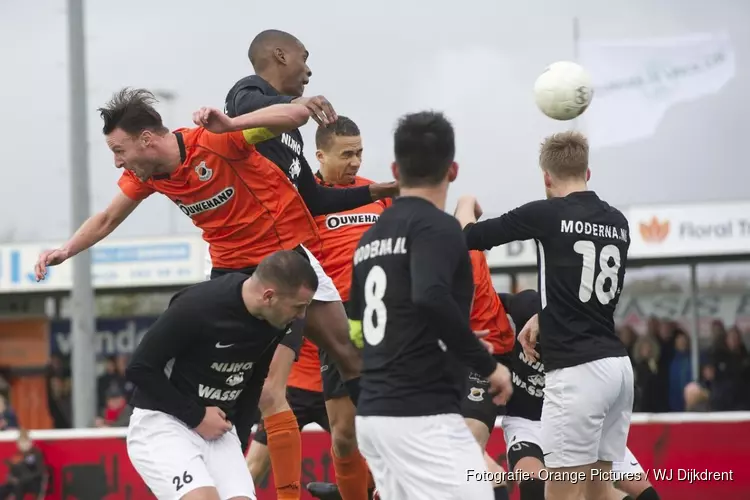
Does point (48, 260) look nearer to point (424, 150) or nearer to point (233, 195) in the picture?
point (233, 195)

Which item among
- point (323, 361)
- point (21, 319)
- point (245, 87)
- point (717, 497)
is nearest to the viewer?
A: point (245, 87)

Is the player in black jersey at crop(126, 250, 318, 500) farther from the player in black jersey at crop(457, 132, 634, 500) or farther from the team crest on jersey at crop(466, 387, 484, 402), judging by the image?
the team crest on jersey at crop(466, 387, 484, 402)

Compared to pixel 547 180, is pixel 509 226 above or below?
below

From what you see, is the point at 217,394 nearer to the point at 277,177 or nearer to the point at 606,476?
the point at 277,177

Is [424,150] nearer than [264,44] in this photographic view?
Yes

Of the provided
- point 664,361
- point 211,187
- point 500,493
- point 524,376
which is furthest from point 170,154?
point 664,361

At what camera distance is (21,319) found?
2428 cm

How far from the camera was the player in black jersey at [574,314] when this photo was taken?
6570mm

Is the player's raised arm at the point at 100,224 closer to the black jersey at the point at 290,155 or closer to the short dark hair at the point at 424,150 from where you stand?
the black jersey at the point at 290,155

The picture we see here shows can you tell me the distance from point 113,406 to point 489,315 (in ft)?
34.3

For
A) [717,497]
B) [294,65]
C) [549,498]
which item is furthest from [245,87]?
[717,497]

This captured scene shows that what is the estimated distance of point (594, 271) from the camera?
260 inches

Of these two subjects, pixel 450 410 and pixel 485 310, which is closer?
pixel 450 410

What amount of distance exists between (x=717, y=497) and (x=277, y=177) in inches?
194
